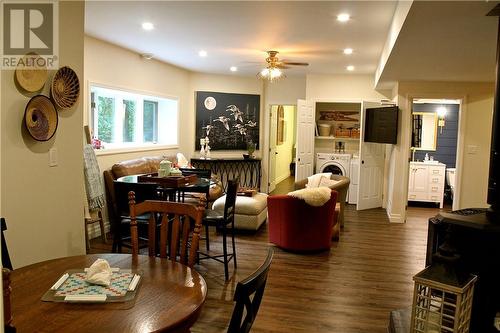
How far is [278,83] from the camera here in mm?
8953

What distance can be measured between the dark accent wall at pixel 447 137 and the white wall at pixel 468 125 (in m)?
2.22

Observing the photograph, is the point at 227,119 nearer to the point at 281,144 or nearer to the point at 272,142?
the point at 272,142

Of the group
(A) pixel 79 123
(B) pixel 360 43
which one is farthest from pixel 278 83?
(A) pixel 79 123

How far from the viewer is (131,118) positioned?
684cm

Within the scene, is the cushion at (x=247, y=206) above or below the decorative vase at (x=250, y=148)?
below

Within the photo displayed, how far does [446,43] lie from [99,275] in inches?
143

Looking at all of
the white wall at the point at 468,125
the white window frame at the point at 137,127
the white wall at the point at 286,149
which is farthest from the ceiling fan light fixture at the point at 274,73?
the white wall at the point at 286,149

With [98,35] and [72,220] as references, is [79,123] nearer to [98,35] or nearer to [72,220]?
[72,220]

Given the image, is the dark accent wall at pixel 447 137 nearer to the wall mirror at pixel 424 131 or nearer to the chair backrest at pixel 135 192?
the wall mirror at pixel 424 131

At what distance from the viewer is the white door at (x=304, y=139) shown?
26.0ft

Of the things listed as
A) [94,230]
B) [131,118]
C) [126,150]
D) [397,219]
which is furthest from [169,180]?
[397,219]

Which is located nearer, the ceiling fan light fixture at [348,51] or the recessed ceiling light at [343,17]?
the recessed ceiling light at [343,17]

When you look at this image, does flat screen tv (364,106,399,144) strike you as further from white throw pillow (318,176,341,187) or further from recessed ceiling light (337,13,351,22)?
recessed ceiling light (337,13,351,22)

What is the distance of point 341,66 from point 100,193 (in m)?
4.53
